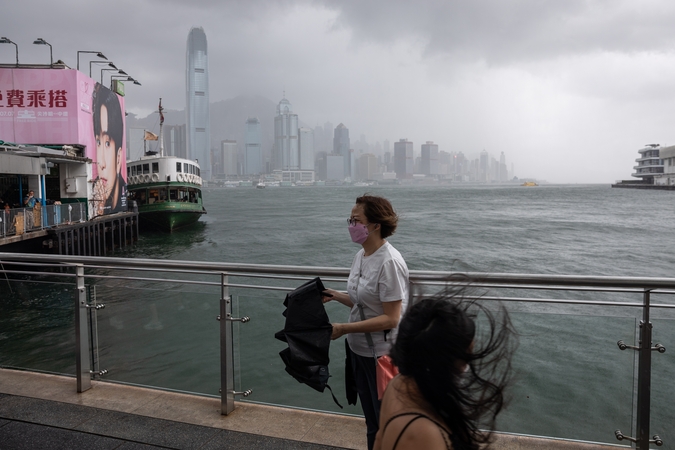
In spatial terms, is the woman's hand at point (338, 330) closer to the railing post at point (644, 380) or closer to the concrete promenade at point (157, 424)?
the concrete promenade at point (157, 424)

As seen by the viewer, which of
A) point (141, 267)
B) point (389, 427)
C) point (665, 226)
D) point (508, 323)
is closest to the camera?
point (389, 427)

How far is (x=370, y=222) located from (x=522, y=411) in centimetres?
153

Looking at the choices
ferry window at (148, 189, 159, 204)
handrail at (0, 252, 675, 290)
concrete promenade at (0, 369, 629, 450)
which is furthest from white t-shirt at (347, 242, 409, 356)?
ferry window at (148, 189, 159, 204)

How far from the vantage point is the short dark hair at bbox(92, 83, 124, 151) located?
28125 millimetres

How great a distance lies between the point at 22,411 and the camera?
11.4 feet

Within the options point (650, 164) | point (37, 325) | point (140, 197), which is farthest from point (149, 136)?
point (650, 164)

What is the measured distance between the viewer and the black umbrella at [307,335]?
2.52 meters

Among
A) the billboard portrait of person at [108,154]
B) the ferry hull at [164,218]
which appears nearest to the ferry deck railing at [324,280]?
the billboard portrait of person at [108,154]

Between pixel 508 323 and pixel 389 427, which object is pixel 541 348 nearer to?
pixel 508 323

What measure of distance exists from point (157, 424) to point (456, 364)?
8.47 ft

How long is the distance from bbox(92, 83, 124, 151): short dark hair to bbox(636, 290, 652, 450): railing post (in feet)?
95.5

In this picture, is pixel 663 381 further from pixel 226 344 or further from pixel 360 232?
pixel 226 344

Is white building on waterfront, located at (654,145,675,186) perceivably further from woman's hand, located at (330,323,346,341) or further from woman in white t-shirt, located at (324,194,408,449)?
woman's hand, located at (330,323,346,341)

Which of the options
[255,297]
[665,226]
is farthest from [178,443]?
[665,226]
